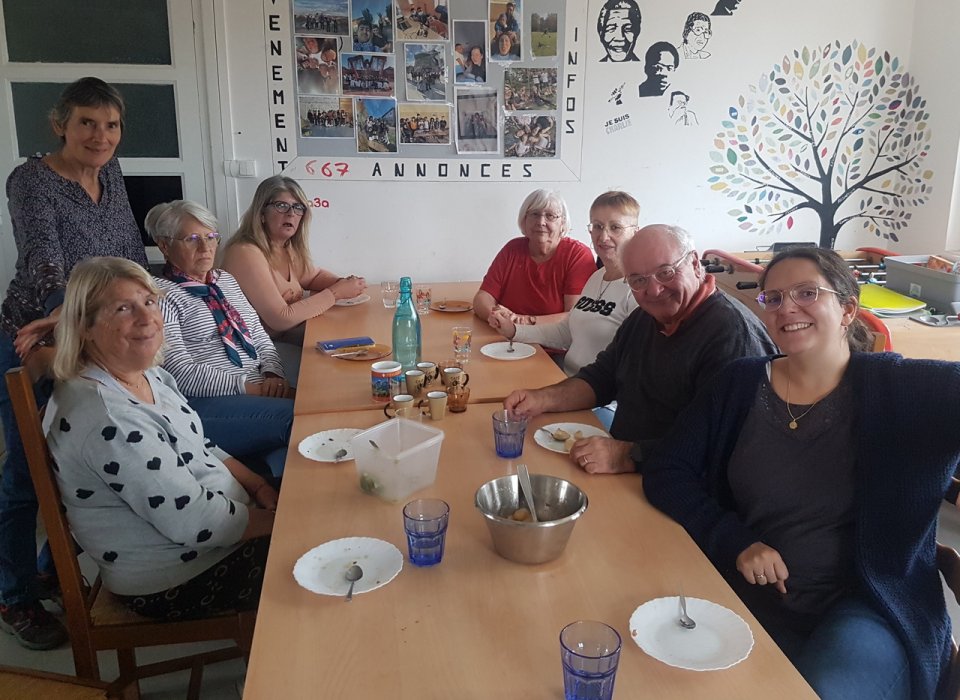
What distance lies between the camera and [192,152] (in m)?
3.53

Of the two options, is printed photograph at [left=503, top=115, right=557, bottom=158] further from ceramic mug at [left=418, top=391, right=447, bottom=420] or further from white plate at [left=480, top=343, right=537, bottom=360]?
ceramic mug at [left=418, top=391, right=447, bottom=420]

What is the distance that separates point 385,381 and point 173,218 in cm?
100

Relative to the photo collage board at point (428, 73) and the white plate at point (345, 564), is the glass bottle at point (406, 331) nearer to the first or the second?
the white plate at point (345, 564)

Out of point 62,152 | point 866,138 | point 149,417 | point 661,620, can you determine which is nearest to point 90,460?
point 149,417

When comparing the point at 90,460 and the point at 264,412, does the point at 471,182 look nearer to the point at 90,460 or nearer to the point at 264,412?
the point at 264,412

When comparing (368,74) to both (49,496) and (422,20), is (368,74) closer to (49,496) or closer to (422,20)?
(422,20)

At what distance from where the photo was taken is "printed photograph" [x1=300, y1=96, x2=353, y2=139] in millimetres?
3564

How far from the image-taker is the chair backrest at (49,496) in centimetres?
141

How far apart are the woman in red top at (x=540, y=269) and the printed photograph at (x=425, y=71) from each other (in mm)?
930

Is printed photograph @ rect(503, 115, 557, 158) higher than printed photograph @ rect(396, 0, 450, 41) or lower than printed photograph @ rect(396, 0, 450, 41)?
lower

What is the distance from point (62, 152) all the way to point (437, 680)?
2211mm

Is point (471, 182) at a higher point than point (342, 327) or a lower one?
higher

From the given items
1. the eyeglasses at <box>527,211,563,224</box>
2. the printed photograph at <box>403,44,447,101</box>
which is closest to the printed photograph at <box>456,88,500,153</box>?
the printed photograph at <box>403,44,447,101</box>

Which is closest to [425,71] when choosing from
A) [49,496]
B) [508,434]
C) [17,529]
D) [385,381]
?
[385,381]
